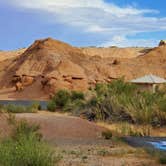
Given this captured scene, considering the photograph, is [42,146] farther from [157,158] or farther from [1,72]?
[1,72]

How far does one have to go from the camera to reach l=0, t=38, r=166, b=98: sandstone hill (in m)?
87.4

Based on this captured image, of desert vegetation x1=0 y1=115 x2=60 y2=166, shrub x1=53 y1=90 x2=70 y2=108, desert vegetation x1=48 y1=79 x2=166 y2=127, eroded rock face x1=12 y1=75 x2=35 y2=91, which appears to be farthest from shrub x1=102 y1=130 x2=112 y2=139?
eroded rock face x1=12 y1=75 x2=35 y2=91

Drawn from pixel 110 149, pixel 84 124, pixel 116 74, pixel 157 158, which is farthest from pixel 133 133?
pixel 116 74

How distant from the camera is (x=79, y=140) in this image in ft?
78.1

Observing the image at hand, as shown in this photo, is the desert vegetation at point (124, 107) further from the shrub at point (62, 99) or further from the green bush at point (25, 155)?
the green bush at point (25, 155)

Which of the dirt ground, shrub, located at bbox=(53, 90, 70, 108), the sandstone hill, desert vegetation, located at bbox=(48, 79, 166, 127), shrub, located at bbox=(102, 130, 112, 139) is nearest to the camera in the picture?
the dirt ground

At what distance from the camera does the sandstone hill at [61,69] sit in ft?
287

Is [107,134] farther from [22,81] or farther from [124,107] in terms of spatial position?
[22,81]

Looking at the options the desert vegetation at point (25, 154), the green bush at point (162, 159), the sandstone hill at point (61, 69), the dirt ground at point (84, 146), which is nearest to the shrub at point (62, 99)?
the dirt ground at point (84, 146)

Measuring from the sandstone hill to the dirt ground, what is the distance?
184 feet

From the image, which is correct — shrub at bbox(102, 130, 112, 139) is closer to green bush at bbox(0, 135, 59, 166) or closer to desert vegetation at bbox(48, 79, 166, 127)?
desert vegetation at bbox(48, 79, 166, 127)

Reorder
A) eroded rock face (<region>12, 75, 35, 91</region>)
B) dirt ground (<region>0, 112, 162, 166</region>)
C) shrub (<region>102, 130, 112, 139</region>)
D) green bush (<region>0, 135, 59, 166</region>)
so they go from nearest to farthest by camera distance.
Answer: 1. green bush (<region>0, 135, 59, 166</region>)
2. dirt ground (<region>0, 112, 162, 166</region>)
3. shrub (<region>102, 130, 112, 139</region>)
4. eroded rock face (<region>12, 75, 35, 91</region>)

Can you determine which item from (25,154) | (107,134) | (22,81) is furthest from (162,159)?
(22,81)

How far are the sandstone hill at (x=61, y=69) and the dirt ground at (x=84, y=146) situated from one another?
5617 centimetres
